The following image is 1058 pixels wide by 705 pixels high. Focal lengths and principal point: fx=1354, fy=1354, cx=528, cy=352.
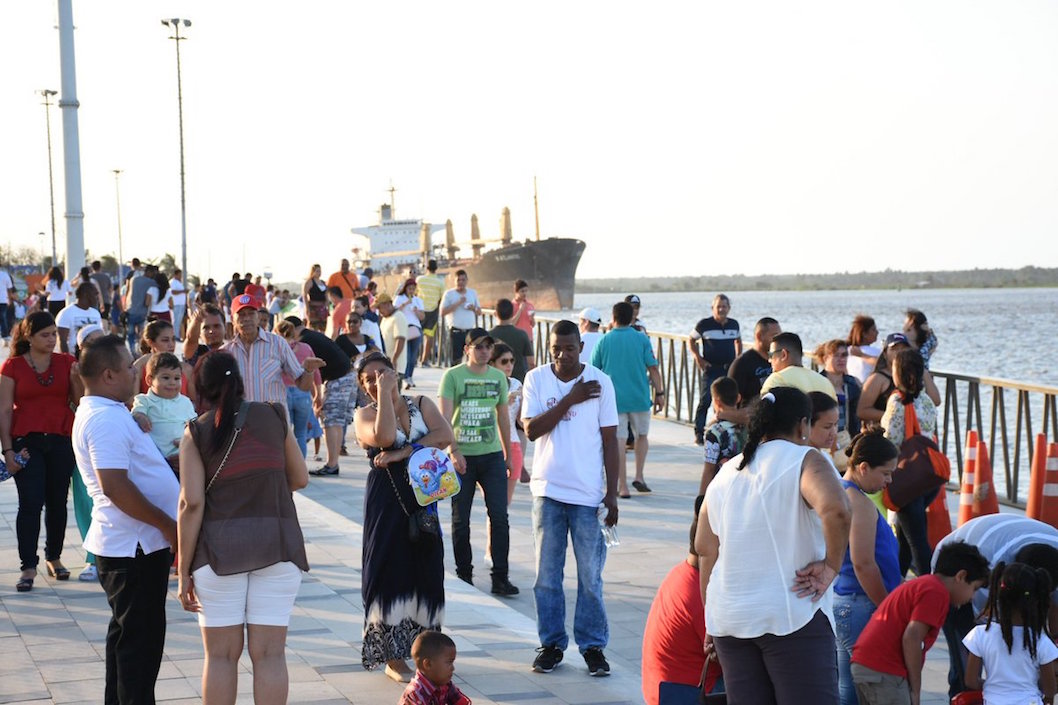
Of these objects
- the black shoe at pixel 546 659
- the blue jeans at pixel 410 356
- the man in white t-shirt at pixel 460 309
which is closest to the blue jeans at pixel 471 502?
the black shoe at pixel 546 659

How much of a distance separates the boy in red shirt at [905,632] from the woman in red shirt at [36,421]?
493 centimetres

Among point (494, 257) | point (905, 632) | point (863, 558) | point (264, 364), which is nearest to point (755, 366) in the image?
point (264, 364)

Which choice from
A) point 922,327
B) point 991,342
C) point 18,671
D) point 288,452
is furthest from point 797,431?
point 991,342

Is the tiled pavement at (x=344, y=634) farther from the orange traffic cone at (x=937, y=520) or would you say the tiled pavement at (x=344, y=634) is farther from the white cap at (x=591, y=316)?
the white cap at (x=591, y=316)

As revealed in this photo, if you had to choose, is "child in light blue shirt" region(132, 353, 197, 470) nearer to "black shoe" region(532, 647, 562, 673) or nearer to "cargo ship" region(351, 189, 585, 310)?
"black shoe" region(532, 647, 562, 673)

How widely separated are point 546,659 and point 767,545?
8.16 ft

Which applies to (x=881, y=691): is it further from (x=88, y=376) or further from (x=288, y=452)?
(x=88, y=376)

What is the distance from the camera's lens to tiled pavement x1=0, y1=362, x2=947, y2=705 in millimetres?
6266

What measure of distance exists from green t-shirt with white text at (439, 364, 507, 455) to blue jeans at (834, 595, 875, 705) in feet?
11.1

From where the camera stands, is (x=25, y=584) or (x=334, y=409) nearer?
(x=25, y=584)

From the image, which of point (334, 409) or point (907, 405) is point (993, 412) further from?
point (334, 409)

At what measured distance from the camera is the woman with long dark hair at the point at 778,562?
4.37m

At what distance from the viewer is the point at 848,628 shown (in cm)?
593

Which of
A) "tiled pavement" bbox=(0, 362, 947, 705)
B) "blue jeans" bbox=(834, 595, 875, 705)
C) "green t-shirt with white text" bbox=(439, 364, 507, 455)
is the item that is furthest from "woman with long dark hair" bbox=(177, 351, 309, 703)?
"green t-shirt with white text" bbox=(439, 364, 507, 455)
